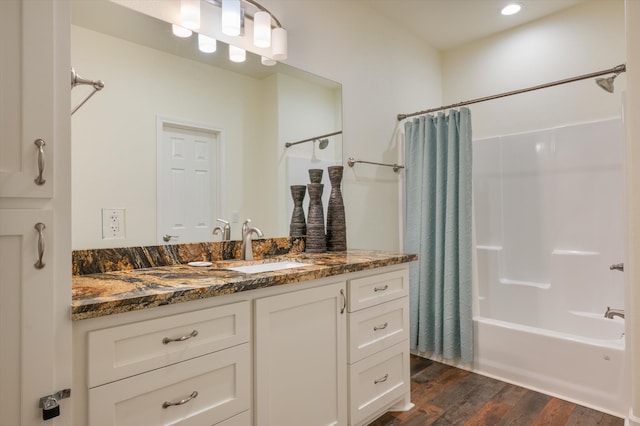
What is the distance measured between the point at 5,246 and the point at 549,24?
3.52 metres

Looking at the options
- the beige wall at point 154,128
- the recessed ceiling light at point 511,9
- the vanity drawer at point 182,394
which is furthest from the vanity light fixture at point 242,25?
the recessed ceiling light at point 511,9

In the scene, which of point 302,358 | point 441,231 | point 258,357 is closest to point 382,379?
point 302,358

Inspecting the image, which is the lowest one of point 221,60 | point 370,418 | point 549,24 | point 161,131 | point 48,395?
point 370,418

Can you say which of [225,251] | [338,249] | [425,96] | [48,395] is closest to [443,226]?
[338,249]

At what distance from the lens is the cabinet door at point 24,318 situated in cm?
85

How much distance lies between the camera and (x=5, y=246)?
2.82ft

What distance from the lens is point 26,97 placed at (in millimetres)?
884

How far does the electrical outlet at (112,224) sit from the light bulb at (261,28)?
1.11m

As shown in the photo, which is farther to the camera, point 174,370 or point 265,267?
point 265,267

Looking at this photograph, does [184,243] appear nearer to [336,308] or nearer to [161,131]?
[161,131]

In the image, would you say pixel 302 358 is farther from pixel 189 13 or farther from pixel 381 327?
pixel 189 13

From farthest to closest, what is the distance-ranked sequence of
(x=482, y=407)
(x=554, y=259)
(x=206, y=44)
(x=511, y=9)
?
(x=554, y=259), (x=511, y=9), (x=482, y=407), (x=206, y=44)

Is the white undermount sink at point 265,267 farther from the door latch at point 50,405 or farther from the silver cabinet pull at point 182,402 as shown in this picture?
the door latch at point 50,405

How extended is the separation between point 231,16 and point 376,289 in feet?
4.98
